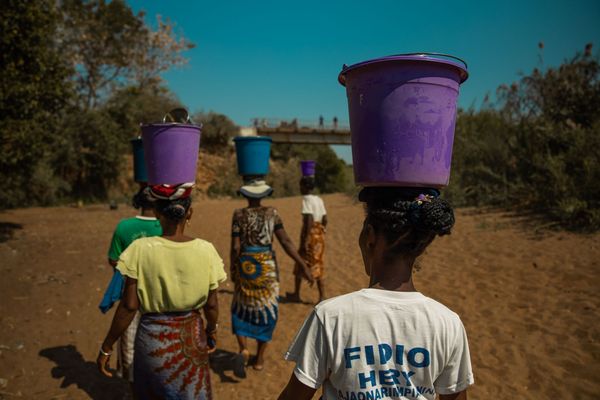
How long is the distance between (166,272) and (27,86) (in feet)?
26.4

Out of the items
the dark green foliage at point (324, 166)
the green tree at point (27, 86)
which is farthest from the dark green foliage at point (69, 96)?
the dark green foliage at point (324, 166)

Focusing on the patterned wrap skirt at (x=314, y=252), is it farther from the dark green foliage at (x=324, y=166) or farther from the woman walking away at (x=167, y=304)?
the dark green foliage at (x=324, y=166)

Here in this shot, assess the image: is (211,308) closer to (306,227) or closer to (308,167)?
(306,227)

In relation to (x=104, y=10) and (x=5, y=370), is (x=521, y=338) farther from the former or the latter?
(x=104, y=10)

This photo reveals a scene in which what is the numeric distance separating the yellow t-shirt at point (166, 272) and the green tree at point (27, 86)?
25.3 ft

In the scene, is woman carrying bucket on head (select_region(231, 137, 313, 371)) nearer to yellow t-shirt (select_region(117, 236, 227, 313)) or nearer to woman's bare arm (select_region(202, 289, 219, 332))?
woman's bare arm (select_region(202, 289, 219, 332))

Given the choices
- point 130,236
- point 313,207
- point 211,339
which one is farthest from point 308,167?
point 211,339

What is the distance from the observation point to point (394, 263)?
130 cm

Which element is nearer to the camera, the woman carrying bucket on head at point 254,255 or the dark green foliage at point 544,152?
the woman carrying bucket on head at point 254,255

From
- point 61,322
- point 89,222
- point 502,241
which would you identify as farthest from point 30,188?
point 502,241

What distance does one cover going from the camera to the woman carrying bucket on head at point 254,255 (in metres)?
3.74

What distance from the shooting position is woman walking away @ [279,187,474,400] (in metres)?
1.21

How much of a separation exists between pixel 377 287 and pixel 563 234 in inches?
325

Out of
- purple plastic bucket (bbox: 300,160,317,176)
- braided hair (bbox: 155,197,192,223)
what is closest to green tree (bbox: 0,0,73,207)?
purple plastic bucket (bbox: 300,160,317,176)
